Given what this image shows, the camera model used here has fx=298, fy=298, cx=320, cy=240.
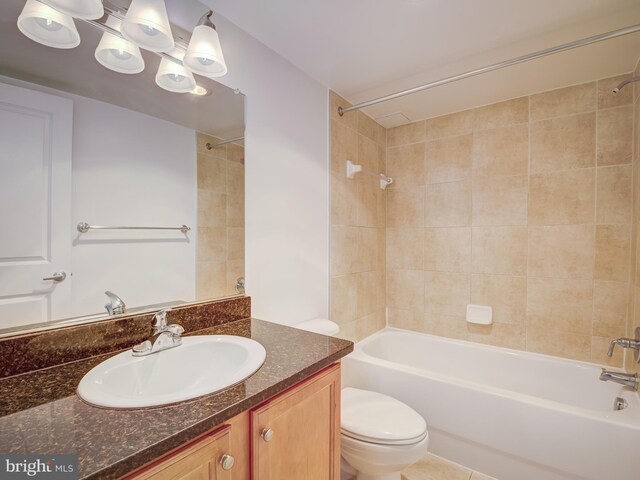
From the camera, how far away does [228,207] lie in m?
1.40

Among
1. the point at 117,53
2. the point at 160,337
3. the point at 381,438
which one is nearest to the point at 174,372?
the point at 160,337

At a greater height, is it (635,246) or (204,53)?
(204,53)

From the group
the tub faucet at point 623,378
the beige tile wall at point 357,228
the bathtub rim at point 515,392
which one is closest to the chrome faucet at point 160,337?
the beige tile wall at point 357,228

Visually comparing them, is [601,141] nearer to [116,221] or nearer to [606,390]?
[606,390]

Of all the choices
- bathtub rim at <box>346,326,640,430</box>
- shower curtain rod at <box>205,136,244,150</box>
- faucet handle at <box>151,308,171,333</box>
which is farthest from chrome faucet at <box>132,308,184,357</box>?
bathtub rim at <box>346,326,640,430</box>

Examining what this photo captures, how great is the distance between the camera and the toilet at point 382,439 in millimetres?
1333

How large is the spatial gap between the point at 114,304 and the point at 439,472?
1933 millimetres

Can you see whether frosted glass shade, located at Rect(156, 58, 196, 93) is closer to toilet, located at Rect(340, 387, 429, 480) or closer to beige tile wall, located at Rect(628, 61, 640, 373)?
toilet, located at Rect(340, 387, 429, 480)

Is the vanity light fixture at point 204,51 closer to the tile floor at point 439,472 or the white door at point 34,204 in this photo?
the white door at point 34,204

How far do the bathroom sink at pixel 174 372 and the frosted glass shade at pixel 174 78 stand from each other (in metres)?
0.99

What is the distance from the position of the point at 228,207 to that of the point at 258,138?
0.41 m

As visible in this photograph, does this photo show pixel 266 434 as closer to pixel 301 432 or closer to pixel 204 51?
pixel 301 432

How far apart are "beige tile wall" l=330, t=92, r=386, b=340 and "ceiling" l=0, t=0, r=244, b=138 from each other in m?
0.91

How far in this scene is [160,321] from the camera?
107 centimetres
